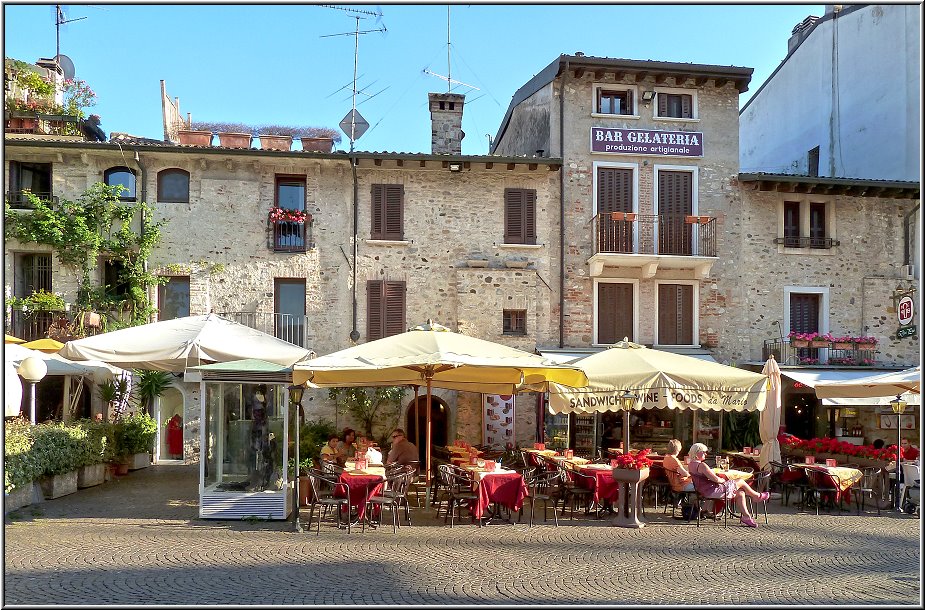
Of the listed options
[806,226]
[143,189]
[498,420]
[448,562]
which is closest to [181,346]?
[448,562]

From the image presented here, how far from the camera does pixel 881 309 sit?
2012cm

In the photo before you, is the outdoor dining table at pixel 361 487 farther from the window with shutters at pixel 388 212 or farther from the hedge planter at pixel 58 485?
the window with shutters at pixel 388 212

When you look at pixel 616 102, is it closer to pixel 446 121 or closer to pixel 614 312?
pixel 446 121

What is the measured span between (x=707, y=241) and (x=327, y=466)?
1294 cm

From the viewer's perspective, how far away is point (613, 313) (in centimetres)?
1941

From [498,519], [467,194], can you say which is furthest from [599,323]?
[498,519]

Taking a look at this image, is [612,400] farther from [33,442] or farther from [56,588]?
[33,442]

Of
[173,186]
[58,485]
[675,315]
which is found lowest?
[58,485]

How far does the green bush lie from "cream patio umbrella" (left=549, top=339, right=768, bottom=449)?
9.41 m

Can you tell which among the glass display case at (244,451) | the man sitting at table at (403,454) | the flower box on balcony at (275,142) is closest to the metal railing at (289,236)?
the flower box on balcony at (275,142)

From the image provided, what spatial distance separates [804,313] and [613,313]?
215 inches

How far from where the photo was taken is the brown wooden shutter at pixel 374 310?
736 inches

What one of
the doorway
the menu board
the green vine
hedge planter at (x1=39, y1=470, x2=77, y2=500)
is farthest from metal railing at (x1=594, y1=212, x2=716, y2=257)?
hedge planter at (x1=39, y1=470, x2=77, y2=500)

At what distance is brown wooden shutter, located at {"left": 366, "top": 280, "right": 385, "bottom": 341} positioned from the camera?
61.4 feet
